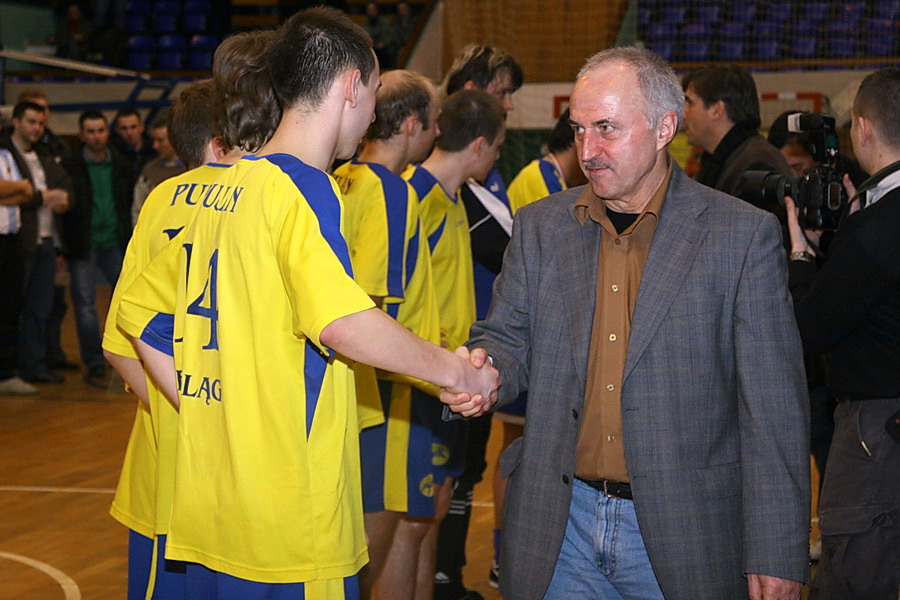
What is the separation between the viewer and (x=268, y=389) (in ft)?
7.02

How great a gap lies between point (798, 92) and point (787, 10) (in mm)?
2141

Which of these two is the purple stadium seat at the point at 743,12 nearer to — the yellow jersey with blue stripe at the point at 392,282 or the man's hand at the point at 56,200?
the man's hand at the point at 56,200

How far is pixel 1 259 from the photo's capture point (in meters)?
7.91

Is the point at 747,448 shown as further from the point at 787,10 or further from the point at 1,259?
the point at 787,10

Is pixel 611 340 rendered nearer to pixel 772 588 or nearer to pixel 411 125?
pixel 772 588

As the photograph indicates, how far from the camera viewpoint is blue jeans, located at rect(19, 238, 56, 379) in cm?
855

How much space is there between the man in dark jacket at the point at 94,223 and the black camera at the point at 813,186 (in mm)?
6363

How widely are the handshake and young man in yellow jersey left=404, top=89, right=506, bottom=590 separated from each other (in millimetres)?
1335

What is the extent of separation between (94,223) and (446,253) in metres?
6.27

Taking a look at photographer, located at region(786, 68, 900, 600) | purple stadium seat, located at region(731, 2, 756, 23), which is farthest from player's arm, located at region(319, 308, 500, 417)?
purple stadium seat, located at region(731, 2, 756, 23)

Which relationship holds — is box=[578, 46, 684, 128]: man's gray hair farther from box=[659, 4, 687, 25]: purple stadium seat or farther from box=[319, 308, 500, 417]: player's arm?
box=[659, 4, 687, 25]: purple stadium seat

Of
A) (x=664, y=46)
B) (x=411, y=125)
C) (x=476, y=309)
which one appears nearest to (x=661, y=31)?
(x=664, y=46)

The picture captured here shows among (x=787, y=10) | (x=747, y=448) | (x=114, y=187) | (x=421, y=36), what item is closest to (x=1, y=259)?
(x=114, y=187)

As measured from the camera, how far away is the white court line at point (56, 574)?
4.41 metres
